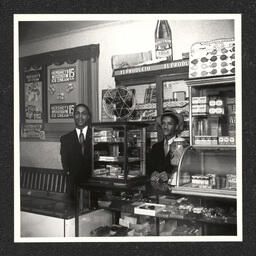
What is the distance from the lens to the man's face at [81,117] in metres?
2.93

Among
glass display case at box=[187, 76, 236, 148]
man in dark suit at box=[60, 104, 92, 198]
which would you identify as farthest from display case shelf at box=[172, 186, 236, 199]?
man in dark suit at box=[60, 104, 92, 198]

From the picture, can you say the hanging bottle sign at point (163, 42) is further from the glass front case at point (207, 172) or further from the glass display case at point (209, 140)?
the glass front case at point (207, 172)

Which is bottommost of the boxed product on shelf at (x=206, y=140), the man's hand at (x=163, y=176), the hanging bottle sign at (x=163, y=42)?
the man's hand at (x=163, y=176)

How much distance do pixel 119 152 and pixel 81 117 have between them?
1.53ft

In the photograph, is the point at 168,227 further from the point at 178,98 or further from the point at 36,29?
the point at 36,29

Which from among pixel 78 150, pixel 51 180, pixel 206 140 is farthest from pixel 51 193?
pixel 206 140

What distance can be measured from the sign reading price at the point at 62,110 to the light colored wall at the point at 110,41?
0.26 m

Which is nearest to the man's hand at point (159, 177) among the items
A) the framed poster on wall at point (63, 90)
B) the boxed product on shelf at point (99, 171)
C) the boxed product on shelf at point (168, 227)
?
the boxed product on shelf at point (168, 227)

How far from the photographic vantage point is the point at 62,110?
10.0 ft

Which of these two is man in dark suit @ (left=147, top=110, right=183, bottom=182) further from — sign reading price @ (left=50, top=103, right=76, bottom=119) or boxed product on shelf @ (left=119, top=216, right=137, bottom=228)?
sign reading price @ (left=50, top=103, right=76, bottom=119)

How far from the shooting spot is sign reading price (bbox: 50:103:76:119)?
9.77 ft
